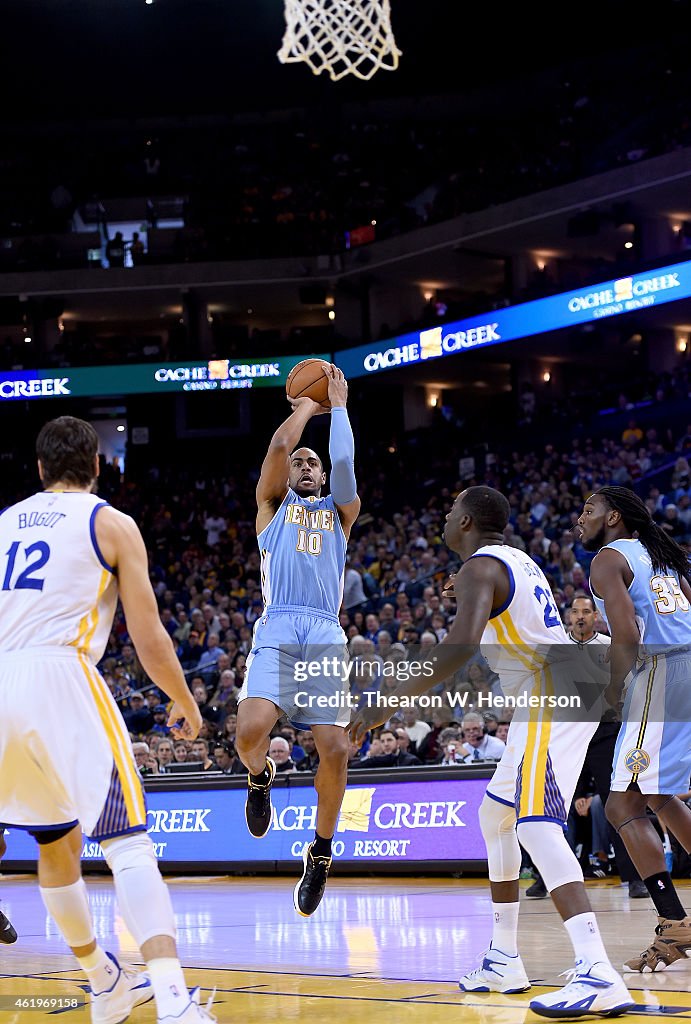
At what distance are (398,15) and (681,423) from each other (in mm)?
12994

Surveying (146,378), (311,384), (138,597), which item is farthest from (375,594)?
(138,597)

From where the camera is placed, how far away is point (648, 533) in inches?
229

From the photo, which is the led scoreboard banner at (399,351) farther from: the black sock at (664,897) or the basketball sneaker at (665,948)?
the basketball sneaker at (665,948)

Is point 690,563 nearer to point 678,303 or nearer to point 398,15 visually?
point 678,303

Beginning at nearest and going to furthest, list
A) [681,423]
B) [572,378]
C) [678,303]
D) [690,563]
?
[690,563]
[681,423]
[678,303]
[572,378]

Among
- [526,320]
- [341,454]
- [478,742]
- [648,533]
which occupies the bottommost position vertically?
[478,742]

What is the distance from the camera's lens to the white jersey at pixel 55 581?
3.91m

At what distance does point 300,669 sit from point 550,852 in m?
1.90

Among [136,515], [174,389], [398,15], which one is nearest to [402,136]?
[398,15]

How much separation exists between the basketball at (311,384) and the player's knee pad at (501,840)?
8.10ft

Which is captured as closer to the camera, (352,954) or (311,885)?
(311,885)

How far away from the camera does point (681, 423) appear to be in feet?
70.8

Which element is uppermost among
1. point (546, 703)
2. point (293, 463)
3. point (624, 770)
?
point (293, 463)

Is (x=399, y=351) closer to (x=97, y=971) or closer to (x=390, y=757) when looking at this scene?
(x=390, y=757)
